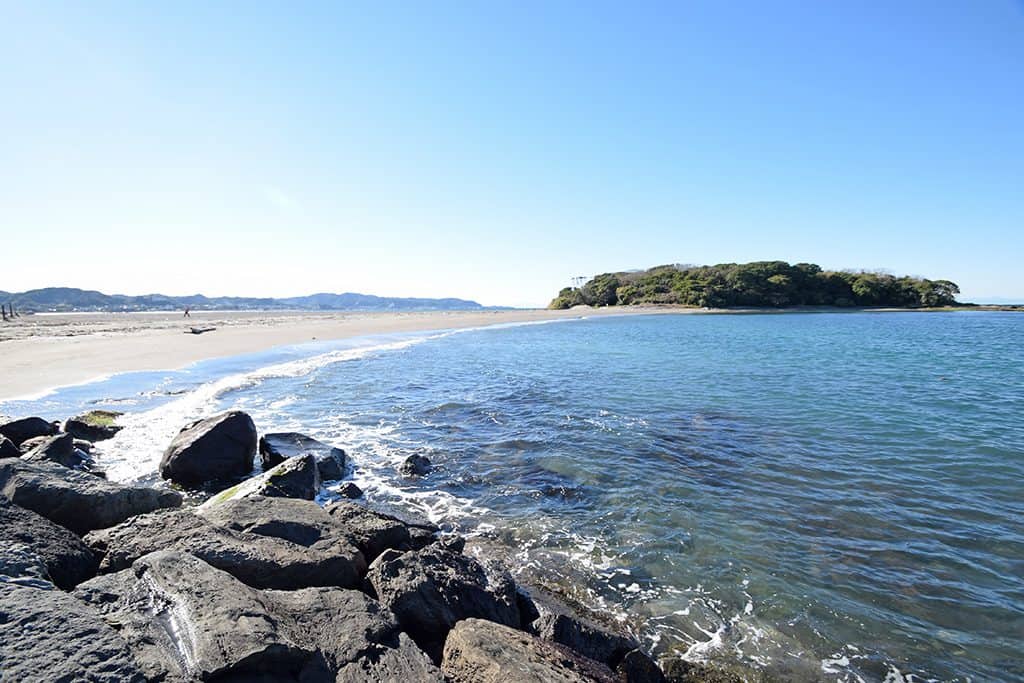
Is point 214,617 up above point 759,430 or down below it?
above

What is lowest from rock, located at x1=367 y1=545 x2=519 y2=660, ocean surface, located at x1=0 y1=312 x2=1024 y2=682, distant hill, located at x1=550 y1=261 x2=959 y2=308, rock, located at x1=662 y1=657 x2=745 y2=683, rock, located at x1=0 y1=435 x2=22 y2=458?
rock, located at x1=662 y1=657 x2=745 y2=683

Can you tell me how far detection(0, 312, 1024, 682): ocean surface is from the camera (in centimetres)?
521

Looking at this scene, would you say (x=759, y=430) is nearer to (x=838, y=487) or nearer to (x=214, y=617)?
(x=838, y=487)

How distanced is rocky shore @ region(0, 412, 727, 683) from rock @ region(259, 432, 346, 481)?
2.26 meters

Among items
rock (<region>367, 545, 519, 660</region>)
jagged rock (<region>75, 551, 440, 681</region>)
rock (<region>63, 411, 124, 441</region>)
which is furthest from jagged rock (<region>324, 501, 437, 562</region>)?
rock (<region>63, 411, 124, 441</region>)

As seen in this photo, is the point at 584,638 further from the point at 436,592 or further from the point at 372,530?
the point at 372,530

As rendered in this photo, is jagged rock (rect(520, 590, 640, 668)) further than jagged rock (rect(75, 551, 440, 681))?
Yes

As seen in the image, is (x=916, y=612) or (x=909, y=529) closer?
(x=916, y=612)

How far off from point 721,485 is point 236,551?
25.7 feet

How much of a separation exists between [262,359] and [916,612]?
27312 millimetres

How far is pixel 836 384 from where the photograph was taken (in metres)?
18.3

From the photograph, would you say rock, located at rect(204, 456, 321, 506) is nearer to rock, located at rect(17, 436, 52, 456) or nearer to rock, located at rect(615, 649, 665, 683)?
rock, located at rect(17, 436, 52, 456)

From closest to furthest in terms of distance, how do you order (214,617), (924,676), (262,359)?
1. (214,617)
2. (924,676)
3. (262,359)

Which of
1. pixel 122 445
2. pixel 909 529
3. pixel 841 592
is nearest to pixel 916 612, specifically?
pixel 841 592
